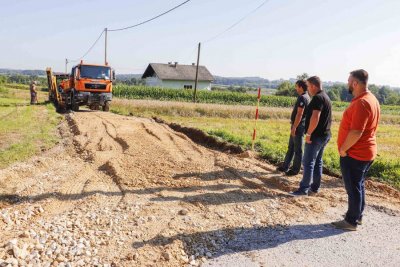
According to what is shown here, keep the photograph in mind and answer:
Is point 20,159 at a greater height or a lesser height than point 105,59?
A: lesser

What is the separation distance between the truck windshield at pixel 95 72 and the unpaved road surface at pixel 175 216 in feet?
34.8

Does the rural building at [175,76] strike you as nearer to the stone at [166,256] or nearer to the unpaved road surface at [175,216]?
the unpaved road surface at [175,216]

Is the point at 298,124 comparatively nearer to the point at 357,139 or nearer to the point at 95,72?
the point at 357,139

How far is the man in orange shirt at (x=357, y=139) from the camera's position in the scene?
4.34 m

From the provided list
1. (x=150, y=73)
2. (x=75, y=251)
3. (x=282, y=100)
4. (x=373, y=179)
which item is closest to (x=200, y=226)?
(x=75, y=251)

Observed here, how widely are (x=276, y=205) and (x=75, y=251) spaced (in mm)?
3057

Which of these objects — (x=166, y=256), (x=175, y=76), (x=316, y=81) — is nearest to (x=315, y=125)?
(x=316, y=81)

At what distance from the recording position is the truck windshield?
57.9 feet

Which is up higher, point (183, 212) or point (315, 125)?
point (315, 125)

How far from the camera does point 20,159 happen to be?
749 centimetres

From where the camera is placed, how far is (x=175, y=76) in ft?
170

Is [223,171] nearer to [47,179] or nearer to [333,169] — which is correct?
[333,169]

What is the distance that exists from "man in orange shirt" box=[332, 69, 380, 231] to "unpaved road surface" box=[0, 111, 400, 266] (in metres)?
0.45

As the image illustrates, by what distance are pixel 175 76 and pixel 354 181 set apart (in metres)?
48.5
